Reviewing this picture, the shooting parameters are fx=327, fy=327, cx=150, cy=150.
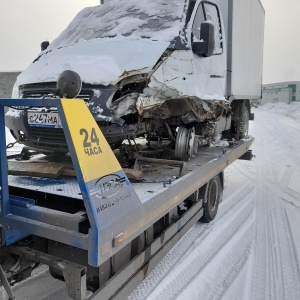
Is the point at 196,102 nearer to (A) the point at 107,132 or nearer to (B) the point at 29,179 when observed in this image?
(A) the point at 107,132

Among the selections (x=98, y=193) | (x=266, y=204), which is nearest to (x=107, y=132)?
(x=98, y=193)

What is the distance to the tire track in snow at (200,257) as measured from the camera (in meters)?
3.17

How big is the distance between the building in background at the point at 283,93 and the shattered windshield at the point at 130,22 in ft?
177

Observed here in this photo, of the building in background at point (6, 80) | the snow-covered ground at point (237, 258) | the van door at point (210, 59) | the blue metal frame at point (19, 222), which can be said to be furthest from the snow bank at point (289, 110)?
the blue metal frame at point (19, 222)

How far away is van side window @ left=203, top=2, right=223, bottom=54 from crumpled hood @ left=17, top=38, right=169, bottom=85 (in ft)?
5.21

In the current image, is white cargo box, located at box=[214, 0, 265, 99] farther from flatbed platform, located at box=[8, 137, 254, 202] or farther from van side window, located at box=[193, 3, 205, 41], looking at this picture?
flatbed platform, located at box=[8, 137, 254, 202]

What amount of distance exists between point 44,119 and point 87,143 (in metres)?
1.32

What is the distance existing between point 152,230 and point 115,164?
1157 mm

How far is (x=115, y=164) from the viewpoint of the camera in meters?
2.21

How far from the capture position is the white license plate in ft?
9.87

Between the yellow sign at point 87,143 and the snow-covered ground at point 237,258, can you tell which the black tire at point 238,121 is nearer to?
the snow-covered ground at point 237,258

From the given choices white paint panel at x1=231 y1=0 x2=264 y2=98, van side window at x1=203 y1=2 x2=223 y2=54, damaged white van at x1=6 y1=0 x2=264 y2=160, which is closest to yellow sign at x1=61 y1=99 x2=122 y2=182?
damaged white van at x1=6 y1=0 x2=264 y2=160

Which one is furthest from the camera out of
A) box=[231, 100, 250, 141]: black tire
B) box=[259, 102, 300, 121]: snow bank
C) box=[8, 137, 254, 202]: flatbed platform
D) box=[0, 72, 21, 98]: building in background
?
box=[259, 102, 300, 121]: snow bank

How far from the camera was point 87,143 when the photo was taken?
1986 mm
